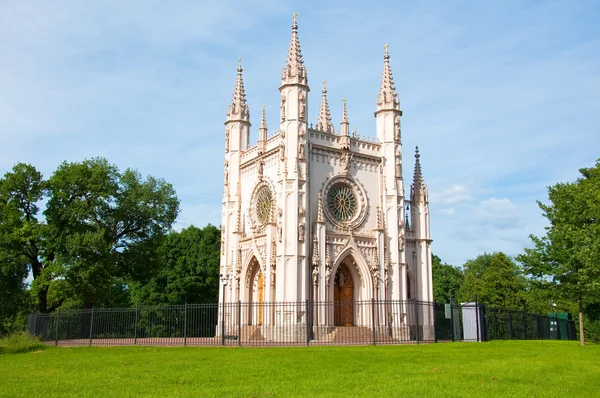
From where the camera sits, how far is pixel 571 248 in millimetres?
27781

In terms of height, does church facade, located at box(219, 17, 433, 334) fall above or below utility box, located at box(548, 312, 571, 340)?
above

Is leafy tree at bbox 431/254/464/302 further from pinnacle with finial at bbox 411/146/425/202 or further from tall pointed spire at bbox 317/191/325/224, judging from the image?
tall pointed spire at bbox 317/191/325/224

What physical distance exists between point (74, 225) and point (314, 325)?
17.6 meters

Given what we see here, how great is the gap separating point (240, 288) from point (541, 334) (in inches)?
805

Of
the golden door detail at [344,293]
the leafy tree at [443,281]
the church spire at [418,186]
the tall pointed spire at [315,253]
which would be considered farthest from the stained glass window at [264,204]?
the leafy tree at [443,281]

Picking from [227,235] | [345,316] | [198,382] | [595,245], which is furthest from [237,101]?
[198,382]

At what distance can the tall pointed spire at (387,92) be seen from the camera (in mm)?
43375

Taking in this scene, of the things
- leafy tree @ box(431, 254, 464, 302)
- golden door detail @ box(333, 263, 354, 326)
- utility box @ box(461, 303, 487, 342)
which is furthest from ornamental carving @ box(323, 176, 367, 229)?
leafy tree @ box(431, 254, 464, 302)

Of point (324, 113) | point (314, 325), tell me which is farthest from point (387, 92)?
point (314, 325)

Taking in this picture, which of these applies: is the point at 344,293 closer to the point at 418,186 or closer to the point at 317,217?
the point at 317,217

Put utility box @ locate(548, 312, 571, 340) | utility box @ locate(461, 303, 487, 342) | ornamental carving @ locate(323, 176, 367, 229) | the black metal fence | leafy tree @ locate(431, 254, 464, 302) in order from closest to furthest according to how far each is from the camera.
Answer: utility box @ locate(461, 303, 487, 342) → the black metal fence → ornamental carving @ locate(323, 176, 367, 229) → utility box @ locate(548, 312, 571, 340) → leafy tree @ locate(431, 254, 464, 302)

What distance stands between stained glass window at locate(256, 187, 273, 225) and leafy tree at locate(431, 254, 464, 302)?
28046mm

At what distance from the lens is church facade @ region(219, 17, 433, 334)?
36.7m

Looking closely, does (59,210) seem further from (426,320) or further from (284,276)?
(426,320)
